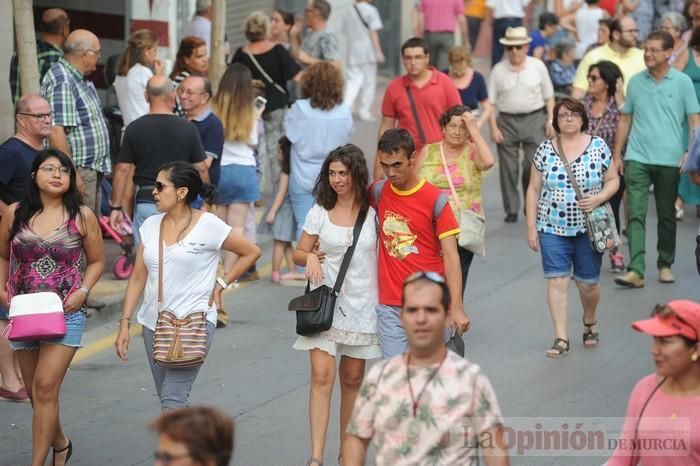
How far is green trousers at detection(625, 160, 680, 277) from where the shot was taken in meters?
12.3

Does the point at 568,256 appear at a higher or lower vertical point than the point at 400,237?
lower

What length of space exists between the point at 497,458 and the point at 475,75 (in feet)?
35.1

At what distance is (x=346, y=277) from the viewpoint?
7.61 metres

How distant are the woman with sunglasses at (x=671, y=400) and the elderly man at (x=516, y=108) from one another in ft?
33.2

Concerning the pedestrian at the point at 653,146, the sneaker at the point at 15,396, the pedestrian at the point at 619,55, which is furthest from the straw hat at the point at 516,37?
the sneaker at the point at 15,396

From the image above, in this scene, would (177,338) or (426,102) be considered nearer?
(177,338)

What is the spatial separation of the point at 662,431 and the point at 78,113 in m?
6.84

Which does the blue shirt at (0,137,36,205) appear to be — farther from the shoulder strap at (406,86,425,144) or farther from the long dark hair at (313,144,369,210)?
the shoulder strap at (406,86,425,144)

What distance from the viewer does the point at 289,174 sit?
12.5 meters

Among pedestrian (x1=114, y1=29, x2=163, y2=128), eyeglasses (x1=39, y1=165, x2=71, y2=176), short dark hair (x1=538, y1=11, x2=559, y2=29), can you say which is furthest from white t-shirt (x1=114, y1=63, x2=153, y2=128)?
short dark hair (x1=538, y1=11, x2=559, y2=29)

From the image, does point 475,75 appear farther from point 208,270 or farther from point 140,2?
point 208,270

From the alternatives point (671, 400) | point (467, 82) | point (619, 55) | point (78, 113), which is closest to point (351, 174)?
point (671, 400)

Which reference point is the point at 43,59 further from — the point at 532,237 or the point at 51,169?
the point at 51,169

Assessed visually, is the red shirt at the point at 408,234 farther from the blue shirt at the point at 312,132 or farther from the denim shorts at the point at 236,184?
the denim shorts at the point at 236,184
